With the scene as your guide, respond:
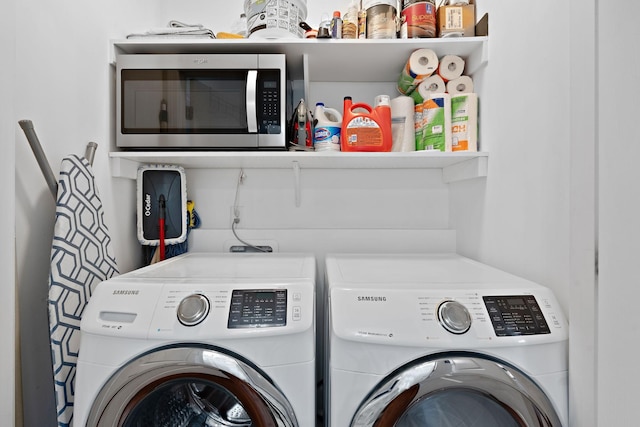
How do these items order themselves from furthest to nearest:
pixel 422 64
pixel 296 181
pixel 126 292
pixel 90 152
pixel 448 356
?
pixel 296 181
pixel 422 64
pixel 90 152
pixel 126 292
pixel 448 356

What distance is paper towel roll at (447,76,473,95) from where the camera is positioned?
1543 millimetres

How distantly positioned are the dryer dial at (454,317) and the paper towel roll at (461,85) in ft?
3.32

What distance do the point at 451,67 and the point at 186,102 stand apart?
117 cm

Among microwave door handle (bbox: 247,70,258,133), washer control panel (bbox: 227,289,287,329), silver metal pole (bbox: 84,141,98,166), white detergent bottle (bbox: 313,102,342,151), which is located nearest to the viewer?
washer control panel (bbox: 227,289,287,329)

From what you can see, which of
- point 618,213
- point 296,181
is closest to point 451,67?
point 296,181

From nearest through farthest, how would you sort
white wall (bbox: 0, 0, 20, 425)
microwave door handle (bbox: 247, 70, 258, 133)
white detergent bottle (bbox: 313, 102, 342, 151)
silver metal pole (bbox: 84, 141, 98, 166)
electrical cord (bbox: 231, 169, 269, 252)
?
white wall (bbox: 0, 0, 20, 425) < silver metal pole (bbox: 84, 141, 98, 166) < microwave door handle (bbox: 247, 70, 258, 133) < white detergent bottle (bbox: 313, 102, 342, 151) < electrical cord (bbox: 231, 169, 269, 252)

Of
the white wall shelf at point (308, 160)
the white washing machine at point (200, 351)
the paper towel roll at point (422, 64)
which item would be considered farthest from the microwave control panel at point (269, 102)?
the white washing machine at point (200, 351)

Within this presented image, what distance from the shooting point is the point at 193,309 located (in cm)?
97

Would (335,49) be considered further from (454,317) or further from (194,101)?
(454,317)

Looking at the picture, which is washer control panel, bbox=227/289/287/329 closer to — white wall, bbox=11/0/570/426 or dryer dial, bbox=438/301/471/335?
dryer dial, bbox=438/301/471/335

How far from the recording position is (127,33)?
5.14ft

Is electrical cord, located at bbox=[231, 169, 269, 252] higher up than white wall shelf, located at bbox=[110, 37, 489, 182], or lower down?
lower down

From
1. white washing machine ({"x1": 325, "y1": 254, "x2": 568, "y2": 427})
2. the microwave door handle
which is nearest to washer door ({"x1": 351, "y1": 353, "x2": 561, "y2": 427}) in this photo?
white washing machine ({"x1": 325, "y1": 254, "x2": 568, "y2": 427})

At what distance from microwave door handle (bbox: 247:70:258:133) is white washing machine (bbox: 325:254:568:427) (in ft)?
2.59
